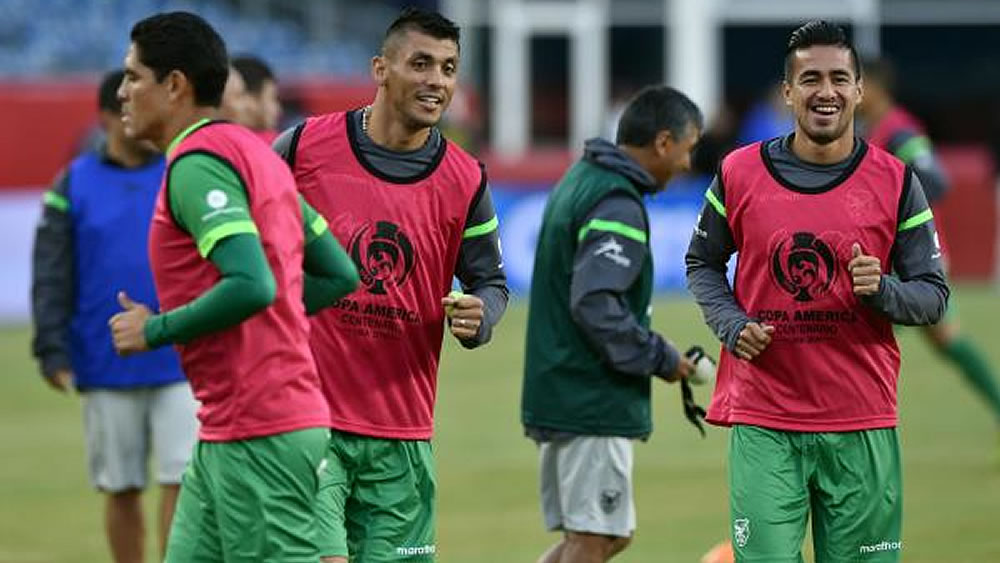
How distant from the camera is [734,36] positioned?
4328 cm

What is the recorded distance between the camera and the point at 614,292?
28.5ft

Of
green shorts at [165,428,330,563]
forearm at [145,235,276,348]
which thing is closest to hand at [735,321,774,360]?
green shorts at [165,428,330,563]

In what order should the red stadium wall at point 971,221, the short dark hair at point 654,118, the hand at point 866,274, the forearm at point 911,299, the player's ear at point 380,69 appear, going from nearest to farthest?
the hand at point 866,274, the forearm at point 911,299, the player's ear at point 380,69, the short dark hair at point 654,118, the red stadium wall at point 971,221

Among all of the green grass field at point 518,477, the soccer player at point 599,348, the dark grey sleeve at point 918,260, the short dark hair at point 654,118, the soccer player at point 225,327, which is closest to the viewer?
the soccer player at point 225,327

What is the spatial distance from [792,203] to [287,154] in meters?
1.82

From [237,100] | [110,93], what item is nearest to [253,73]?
[237,100]

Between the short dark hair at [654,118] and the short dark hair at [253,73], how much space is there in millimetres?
2277

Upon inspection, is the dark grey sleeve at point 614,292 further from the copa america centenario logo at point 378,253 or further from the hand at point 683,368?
the copa america centenario logo at point 378,253

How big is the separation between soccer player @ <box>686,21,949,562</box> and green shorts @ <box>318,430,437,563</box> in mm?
1123

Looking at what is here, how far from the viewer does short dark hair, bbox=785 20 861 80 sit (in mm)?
7824

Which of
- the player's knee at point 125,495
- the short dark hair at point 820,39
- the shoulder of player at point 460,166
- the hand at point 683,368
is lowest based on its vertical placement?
the player's knee at point 125,495

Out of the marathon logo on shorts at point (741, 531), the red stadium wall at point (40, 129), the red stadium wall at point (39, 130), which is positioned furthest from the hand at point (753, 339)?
the red stadium wall at point (39, 130)

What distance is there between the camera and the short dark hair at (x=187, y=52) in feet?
21.7

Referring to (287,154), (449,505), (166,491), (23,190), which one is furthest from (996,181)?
(287,154)
